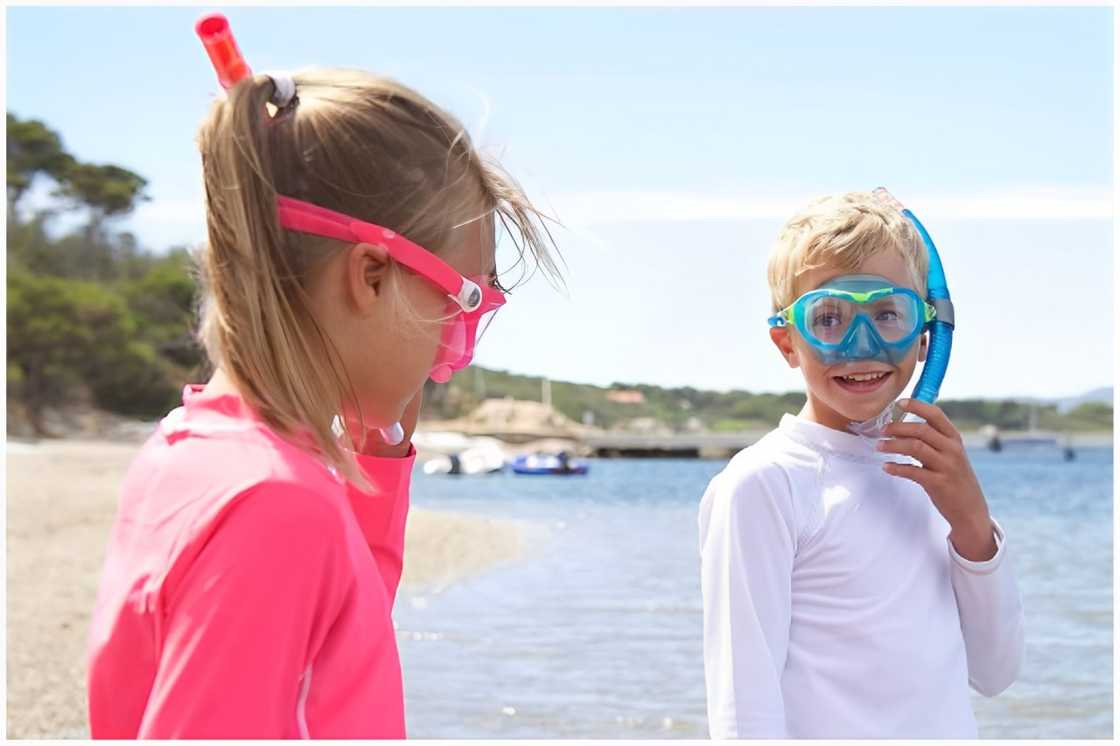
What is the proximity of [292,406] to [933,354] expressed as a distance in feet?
5.19

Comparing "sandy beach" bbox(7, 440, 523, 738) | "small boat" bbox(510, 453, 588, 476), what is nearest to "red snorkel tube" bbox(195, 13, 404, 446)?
"sandy beach" bbox(7, 440, 523, 738)

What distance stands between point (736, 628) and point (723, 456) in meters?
83.4

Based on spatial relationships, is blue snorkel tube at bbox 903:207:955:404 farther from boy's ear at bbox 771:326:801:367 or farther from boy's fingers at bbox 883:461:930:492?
boy's ear at bbox 771:326:801:367

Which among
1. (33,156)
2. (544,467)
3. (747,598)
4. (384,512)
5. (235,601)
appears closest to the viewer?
(235,601)

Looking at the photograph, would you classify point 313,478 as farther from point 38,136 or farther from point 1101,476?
point 1101,476

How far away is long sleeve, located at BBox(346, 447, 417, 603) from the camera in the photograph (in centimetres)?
197

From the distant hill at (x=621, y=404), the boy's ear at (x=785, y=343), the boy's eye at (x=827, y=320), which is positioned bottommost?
the distant hill at (x=621, y=404)

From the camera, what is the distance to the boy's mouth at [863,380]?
8.77 ft

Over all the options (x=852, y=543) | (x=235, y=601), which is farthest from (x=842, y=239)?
(x=235, y=601)

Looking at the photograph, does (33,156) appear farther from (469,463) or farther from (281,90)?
(281,90)

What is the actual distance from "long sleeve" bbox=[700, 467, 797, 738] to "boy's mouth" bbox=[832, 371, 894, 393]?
244 mm

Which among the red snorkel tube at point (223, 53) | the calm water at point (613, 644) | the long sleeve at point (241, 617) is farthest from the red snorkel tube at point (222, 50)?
the calm water at point (613, 644)

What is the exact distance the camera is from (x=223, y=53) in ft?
5.24

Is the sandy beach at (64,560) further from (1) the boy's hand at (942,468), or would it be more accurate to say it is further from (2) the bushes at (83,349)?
(2) the bushes at (83,349)
